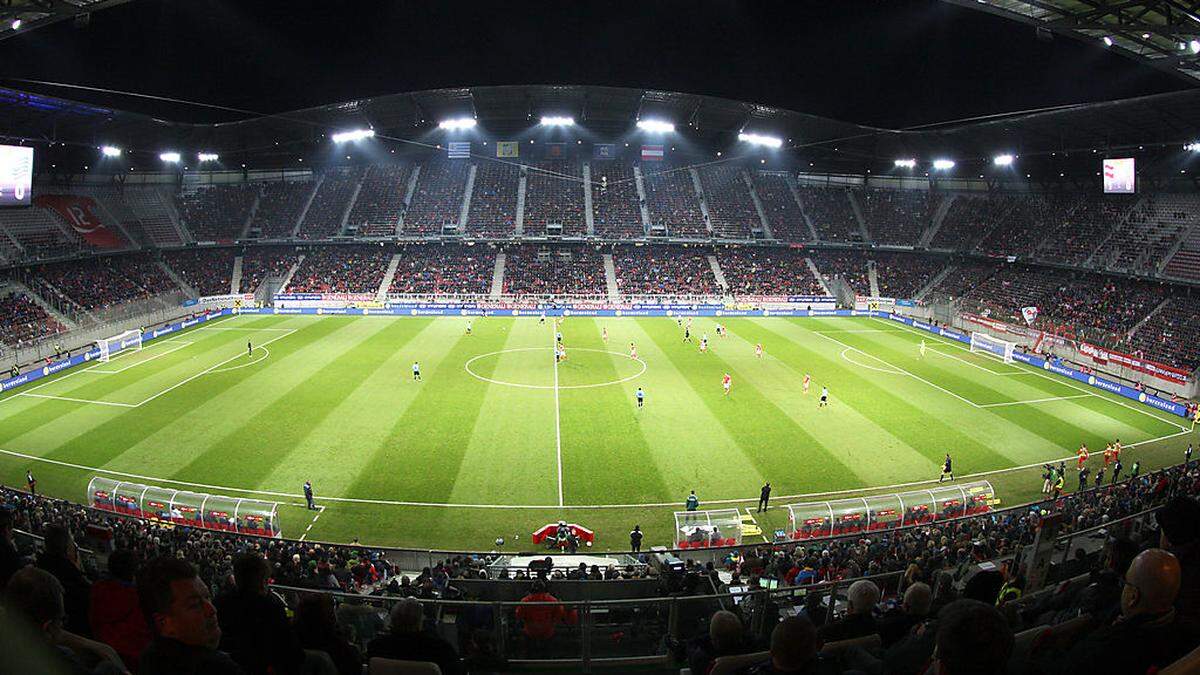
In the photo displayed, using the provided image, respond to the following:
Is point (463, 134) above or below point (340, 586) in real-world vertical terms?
above

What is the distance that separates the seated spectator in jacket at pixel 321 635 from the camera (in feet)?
→ 16.4

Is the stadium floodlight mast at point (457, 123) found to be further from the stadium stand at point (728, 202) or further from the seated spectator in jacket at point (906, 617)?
the seated spectator in jacket at point (906, 617)

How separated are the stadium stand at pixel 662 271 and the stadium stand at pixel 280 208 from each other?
129 feet

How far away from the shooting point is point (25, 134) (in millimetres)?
48312

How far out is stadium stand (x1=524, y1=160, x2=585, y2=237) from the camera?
78.5 m

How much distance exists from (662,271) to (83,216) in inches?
2248

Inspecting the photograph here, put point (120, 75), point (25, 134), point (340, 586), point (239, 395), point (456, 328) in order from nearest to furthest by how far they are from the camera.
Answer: point (340, 586)
point (239, 395)
point (120, 75)
point (25, 134)
point (456, 328)

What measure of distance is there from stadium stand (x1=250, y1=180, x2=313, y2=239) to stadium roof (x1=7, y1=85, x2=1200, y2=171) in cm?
392

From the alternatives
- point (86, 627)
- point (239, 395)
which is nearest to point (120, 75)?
point (239, 395)

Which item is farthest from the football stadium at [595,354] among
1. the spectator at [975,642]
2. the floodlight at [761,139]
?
the floodlight at [761,139]

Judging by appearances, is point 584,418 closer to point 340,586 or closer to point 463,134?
point 340,586

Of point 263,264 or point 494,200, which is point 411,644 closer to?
point 263,264

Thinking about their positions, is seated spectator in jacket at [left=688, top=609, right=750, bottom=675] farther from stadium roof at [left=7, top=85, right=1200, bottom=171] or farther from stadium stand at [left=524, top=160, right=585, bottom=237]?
stadium stand at [left=524, top=160, right=585, bottom=237]

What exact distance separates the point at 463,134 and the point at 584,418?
58.3 m
